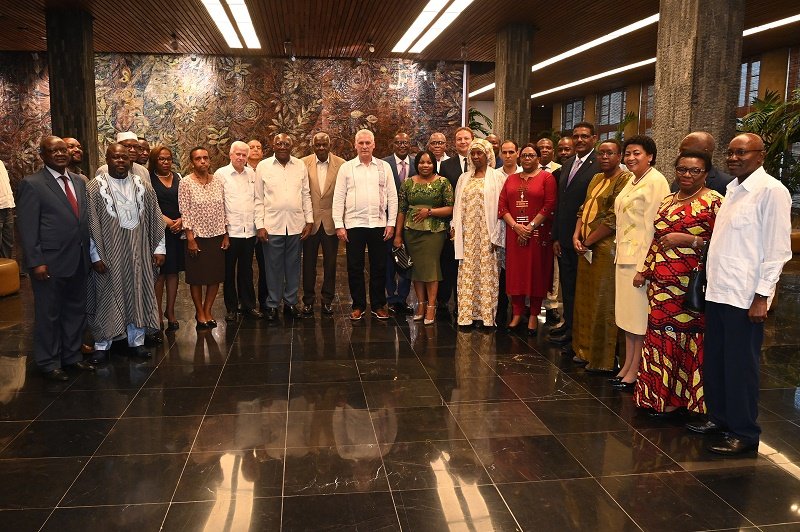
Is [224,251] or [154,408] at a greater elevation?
[224,251]

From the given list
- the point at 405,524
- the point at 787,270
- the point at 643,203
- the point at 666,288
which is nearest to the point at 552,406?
the point at 666,288

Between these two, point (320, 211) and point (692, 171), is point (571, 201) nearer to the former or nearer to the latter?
point (692, 171)

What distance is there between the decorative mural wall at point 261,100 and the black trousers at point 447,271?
705cm

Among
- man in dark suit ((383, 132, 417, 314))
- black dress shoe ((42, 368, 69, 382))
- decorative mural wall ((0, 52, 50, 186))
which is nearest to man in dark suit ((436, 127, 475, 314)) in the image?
man in dark suit ((383, 132, 417, 314))

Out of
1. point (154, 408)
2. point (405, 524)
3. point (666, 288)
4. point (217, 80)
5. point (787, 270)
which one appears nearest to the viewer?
point (405, 524)

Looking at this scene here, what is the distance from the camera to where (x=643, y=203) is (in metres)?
3.93

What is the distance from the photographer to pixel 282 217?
5.93 metres

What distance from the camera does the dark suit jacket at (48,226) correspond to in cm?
420

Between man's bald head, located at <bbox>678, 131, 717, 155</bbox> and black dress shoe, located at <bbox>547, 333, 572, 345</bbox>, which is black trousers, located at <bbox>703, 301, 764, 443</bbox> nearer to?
man's bald head, located at <bbox>678, 131, 717, 155</bbox>

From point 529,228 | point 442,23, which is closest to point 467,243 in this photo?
point 529,228

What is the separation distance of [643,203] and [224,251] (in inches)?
146

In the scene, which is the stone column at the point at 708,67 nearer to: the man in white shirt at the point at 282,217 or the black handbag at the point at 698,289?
the black handbag at the point at 698,289

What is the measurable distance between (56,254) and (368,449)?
2.60 meters

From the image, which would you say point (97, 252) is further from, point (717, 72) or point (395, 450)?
point (717, 72)
